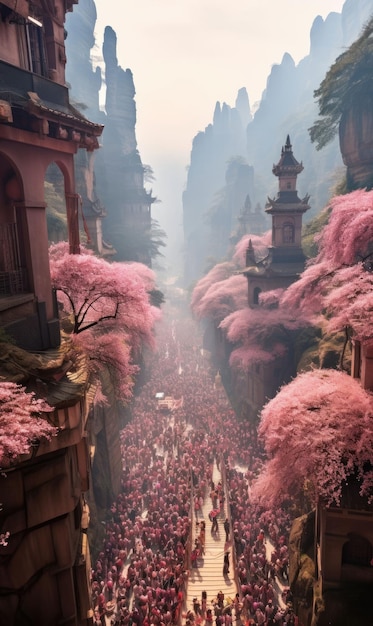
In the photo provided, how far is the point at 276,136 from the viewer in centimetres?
10425

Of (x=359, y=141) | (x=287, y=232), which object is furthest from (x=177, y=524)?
(x=359, y=141)

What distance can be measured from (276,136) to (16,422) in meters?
111

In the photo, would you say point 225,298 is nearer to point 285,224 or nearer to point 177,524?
point 285,224

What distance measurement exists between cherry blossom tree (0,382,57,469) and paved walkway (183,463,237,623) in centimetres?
1158

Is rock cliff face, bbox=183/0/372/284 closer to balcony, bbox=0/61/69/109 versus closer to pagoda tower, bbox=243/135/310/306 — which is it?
pagoda tower, bbox=243/135/310/306

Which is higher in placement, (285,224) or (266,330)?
(285,224)

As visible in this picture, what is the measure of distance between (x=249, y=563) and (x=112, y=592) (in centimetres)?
550

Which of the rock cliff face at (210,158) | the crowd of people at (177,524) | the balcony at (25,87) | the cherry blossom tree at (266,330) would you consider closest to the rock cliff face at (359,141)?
the cherry blossom tree at (266,330)

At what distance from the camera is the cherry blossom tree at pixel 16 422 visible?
6.53 metres

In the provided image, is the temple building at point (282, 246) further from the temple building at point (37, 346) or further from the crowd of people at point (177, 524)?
the temple building at point (37, 346)

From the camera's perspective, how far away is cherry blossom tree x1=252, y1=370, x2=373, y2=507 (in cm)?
1166

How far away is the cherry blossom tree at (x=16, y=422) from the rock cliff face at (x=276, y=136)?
2762 inches

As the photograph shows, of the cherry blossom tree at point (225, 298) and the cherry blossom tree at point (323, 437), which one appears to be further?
the cherry blossom tree at point (225, 298)

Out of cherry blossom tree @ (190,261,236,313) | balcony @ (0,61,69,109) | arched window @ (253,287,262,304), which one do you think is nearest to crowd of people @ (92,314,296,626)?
arched window @ (253,287,262,304)
